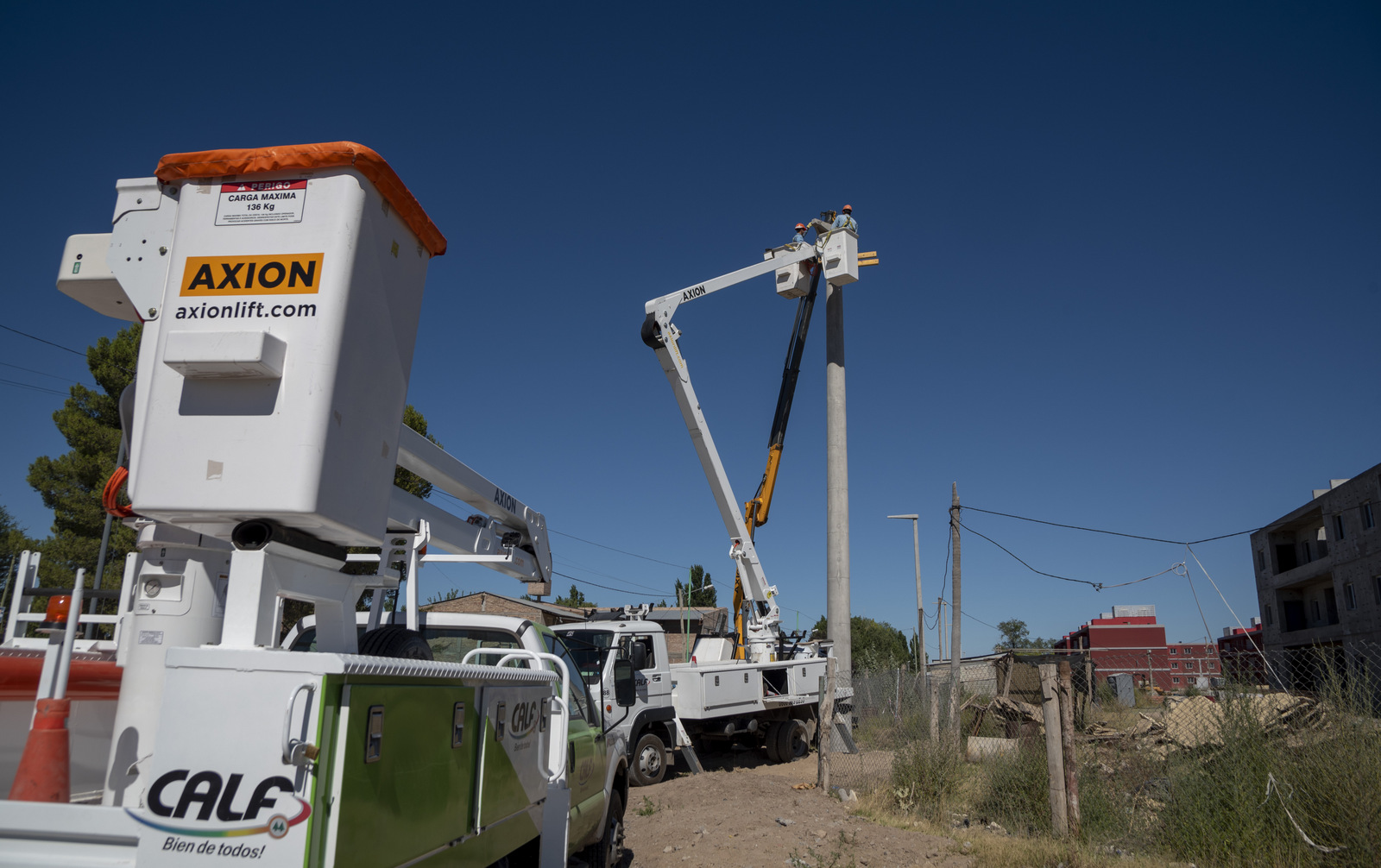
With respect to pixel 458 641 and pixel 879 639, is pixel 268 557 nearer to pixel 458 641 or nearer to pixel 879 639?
pixel 458 641

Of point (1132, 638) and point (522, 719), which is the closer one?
point (522, 719)

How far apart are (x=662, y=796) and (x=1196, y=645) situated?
81.4 m

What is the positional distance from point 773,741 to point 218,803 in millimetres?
14598

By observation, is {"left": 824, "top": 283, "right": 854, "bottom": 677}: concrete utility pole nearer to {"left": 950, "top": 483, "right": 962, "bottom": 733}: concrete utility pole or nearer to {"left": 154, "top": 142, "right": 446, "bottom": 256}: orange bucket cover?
{"left": 950, "top": 483, "right": 962, "bottom": 733}: concrete utility pole

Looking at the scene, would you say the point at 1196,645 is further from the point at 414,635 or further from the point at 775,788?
the point at 414,635

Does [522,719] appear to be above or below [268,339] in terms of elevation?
below

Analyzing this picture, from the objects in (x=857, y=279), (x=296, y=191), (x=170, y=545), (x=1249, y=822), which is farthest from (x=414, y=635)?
(x=857, y=279)

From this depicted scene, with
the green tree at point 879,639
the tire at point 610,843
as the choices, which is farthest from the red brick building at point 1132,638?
the tire at point 610,843

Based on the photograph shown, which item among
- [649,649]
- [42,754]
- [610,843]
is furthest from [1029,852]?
[42,754]

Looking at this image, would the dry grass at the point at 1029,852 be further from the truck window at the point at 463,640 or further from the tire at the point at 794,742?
the tire at the point at 794,742

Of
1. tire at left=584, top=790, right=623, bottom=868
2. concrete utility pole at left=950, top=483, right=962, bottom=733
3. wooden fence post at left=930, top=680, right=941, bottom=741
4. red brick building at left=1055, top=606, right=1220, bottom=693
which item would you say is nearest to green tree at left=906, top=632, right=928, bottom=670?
concrete utility pole at left=950, top=483, right=962, bottom=733

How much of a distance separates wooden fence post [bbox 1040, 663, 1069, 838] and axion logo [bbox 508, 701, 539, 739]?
5.48 m

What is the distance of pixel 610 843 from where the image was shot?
6.44 meters

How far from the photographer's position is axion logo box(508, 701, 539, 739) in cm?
373
